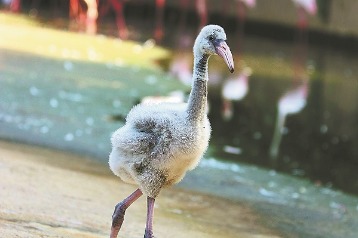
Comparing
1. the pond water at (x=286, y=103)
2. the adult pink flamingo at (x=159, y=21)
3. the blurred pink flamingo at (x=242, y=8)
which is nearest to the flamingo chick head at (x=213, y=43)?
the pond water at (x=286, y=103)

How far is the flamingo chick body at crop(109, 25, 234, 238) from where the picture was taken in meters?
2.48

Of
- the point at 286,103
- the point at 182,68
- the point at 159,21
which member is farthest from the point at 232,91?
the point at 159,21

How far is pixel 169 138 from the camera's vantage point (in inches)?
98.0

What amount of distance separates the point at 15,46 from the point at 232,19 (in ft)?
23.3

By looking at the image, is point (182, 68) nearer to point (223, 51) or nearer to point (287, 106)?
point (287, 106)

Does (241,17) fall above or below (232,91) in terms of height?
above

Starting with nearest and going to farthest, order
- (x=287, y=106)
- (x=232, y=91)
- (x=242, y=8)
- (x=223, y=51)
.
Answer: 1. (x=223, y=51)
2. (x=287, y=106)
3. (x=232, y=91)
4. (x=242, y=8)

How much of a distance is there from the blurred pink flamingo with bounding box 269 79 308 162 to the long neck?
119 inches

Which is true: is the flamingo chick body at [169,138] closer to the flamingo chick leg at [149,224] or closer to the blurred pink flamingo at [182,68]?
the flamingo chick leg at [149,224]

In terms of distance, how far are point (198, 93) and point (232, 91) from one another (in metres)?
5.33

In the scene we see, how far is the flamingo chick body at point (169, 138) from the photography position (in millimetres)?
2479

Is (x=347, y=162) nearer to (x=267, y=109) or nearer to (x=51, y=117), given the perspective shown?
(x=267, y=109)

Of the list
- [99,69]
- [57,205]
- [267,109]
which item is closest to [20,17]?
[99,69]

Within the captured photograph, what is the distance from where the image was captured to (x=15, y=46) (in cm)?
801
